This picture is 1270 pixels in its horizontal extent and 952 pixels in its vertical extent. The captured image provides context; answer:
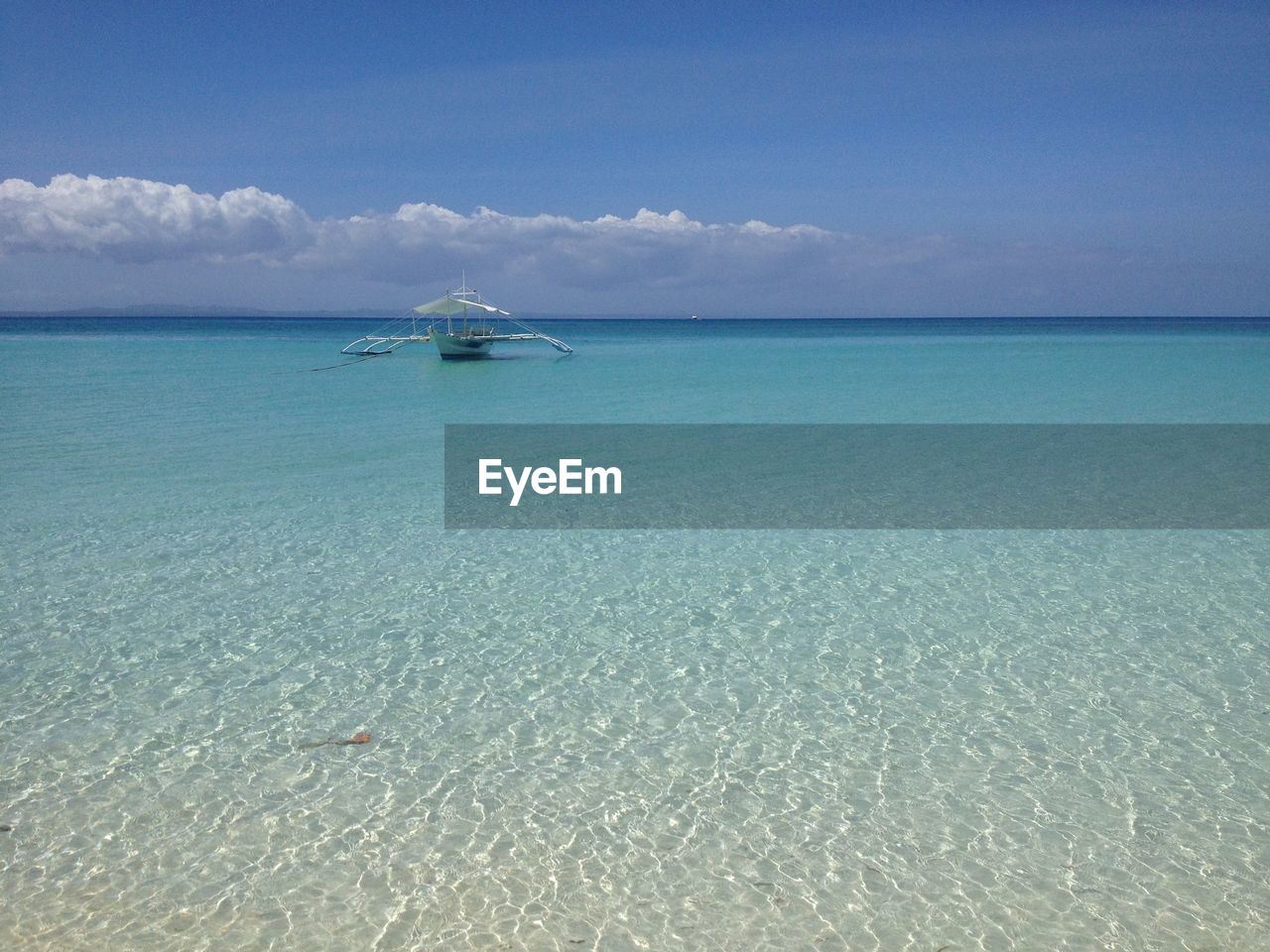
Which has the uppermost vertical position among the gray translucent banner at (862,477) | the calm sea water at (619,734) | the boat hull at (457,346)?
the boat hull at (457,346)

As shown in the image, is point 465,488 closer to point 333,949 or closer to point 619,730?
point 619,730

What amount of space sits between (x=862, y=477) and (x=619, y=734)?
27.5 feet

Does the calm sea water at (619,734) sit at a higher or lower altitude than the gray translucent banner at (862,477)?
lower

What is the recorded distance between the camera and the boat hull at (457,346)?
1667 inches

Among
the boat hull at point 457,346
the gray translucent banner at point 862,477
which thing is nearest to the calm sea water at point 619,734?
the gray translucent banner at point 862,477

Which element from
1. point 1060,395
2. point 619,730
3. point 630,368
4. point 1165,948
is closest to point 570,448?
point 619,730

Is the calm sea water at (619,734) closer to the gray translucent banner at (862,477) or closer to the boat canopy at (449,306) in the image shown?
the gray translucent banner at (862,477)

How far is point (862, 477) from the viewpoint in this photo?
1297 centimetres

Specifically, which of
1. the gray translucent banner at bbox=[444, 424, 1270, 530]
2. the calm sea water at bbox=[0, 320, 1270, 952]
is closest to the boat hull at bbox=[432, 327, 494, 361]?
the gray translucent banner at bbox=[444, 424, 1270, 530]

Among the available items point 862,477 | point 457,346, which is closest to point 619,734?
point 862,477

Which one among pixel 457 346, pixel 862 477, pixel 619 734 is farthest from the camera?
pixel 457 346

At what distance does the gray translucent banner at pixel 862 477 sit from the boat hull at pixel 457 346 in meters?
24.3

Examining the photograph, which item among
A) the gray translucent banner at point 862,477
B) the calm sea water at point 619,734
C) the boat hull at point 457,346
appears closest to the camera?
the calm sea water at point 619,734

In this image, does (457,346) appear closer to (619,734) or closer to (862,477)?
(862,477)
